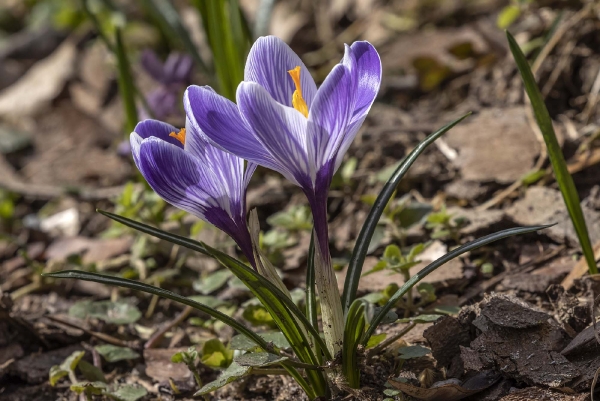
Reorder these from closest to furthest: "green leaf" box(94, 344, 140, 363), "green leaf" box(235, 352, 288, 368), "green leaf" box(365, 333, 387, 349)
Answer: "green leaf" box(235, 352, 288, 368)
"green leaf" box(365, 333, 387, 349)
"green leaf" box(94, 344, 140, 363)

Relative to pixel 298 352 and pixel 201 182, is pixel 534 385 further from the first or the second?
pixel 201 182

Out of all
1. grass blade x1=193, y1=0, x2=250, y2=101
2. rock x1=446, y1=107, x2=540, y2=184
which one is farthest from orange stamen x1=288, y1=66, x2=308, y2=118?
grass blade x1=193, y1=0, x2=250, y2=101

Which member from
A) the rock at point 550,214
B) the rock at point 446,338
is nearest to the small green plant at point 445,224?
the rock at point 550,214

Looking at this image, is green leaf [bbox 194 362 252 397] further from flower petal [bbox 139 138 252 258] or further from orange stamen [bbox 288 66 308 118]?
orange stamen [bbox 288 66 308 118]

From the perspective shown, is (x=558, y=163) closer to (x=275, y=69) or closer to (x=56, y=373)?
(x=275, y=69)

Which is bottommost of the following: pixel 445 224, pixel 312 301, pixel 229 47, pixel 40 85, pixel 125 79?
pixel 312 301

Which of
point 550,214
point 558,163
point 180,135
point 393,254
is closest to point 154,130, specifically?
point 180,135
